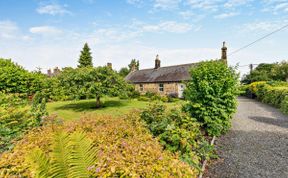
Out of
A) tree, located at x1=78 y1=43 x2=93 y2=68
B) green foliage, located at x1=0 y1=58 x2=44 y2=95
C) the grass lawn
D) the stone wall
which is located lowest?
the grass lawn

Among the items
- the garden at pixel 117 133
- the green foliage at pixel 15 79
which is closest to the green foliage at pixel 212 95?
the garden at pixel 117 133

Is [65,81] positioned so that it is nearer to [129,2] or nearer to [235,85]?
[129,2]

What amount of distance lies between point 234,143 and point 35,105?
24.4 feet

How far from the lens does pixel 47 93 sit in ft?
69.5

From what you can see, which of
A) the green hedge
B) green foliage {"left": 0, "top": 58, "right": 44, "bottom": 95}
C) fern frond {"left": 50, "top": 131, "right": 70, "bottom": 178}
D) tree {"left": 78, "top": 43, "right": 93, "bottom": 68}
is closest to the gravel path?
fern frond {"left": 50, "top": 131, "right": 70, "bottom": 178}

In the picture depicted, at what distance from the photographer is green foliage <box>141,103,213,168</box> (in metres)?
4.34

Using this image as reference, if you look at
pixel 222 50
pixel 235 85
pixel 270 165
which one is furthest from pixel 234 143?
pixel 222 50

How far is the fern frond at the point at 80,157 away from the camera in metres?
2.19

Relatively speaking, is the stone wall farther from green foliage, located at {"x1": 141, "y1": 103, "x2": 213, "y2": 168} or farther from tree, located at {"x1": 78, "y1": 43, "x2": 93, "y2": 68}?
tree, located at {"x1": 78, "y1": 43, "x2": 93, "y2": 68}

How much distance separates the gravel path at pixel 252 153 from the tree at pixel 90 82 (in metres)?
10.1

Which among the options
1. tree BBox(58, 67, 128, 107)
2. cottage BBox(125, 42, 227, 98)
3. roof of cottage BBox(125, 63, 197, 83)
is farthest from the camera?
Result: roof of cottage BBox(125, 63, 197, 83)

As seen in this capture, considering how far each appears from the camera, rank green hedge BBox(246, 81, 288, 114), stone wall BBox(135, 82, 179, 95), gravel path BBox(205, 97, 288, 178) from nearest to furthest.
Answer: gravel path BBox(205, 97, 288, 178), green hedge BBox(246, 81, 288, 114), stone wall BBox(135, 82, 179, 95)

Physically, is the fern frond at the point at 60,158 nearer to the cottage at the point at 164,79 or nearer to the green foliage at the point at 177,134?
the green foliage at the point at 177,134

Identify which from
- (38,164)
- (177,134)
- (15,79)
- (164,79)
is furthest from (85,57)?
(38,164)
